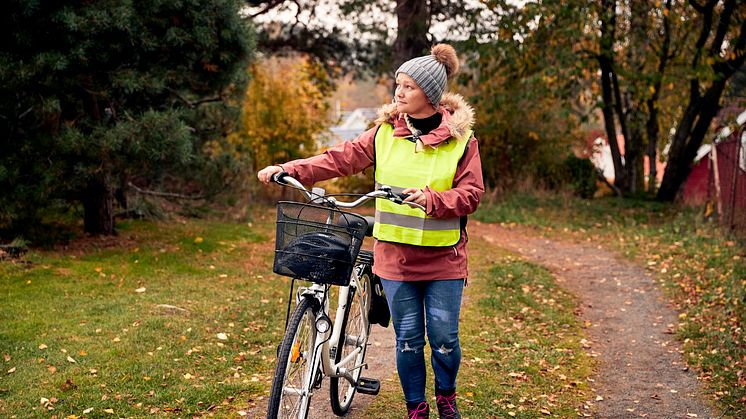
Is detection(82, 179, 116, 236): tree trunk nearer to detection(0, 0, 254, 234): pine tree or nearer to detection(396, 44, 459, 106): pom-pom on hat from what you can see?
detection(0, 0, 254, 234): pine tree

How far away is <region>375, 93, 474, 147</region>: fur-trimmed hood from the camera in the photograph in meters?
3.84

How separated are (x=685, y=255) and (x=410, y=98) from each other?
807 centimetres

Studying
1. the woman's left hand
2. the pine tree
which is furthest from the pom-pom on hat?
the pine tree

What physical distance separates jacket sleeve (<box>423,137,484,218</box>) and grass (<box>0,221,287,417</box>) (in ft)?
7.02

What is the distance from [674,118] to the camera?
24891 millimetres

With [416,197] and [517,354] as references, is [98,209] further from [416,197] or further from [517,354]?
[416,197]

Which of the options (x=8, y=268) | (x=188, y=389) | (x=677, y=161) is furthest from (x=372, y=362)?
(x=677, y=161)

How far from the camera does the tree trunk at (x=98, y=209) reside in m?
10.0

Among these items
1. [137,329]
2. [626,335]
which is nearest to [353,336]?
[137,329]

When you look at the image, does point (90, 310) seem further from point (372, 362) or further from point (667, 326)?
point (667, 326)

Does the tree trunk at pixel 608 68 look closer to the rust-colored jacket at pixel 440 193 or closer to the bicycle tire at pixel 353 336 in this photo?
the bicycle tire at pixel 353 336

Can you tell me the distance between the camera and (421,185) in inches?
150

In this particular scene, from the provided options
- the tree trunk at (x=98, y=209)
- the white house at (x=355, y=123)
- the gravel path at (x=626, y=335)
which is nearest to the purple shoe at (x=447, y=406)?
the gravel path at (x=626, y=335)

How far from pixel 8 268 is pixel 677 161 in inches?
575
